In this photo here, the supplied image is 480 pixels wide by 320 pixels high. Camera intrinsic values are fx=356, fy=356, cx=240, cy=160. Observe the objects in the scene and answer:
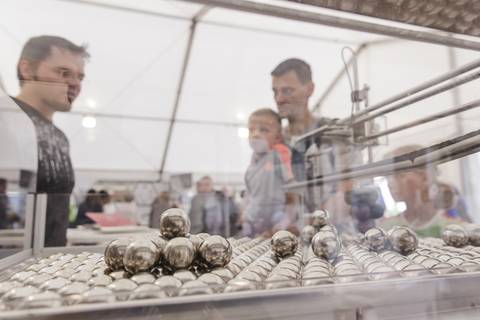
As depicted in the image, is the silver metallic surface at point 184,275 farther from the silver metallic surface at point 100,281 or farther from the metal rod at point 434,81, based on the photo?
the metal rod at point 434,81

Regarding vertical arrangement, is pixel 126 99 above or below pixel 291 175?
above

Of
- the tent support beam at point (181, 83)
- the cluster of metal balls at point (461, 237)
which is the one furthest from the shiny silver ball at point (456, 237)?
the tent support beam at point (181, 83)

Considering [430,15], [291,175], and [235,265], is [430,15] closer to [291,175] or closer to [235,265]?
[235,265]

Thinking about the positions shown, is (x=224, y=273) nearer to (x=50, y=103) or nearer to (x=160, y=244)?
(x=160, y=244)

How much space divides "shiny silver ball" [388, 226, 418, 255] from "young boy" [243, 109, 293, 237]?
0.60 metres

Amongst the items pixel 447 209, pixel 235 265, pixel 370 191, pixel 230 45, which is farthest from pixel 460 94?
pixel 230 45

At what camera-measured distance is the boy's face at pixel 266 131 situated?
1.24m

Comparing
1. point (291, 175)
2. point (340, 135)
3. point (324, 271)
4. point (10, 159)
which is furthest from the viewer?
point (291, 175)

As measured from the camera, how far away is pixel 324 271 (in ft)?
1.05

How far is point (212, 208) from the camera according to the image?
5.33 feet

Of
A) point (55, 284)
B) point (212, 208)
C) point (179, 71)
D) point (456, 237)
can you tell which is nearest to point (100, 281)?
point (55, 284)

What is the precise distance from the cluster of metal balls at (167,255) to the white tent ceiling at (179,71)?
161cm

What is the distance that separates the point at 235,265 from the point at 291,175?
744 mm

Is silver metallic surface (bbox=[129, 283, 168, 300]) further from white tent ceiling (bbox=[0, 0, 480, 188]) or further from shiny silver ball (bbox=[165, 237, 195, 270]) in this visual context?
white tent ceiling (bbox=[0, 0, 480, 188])
